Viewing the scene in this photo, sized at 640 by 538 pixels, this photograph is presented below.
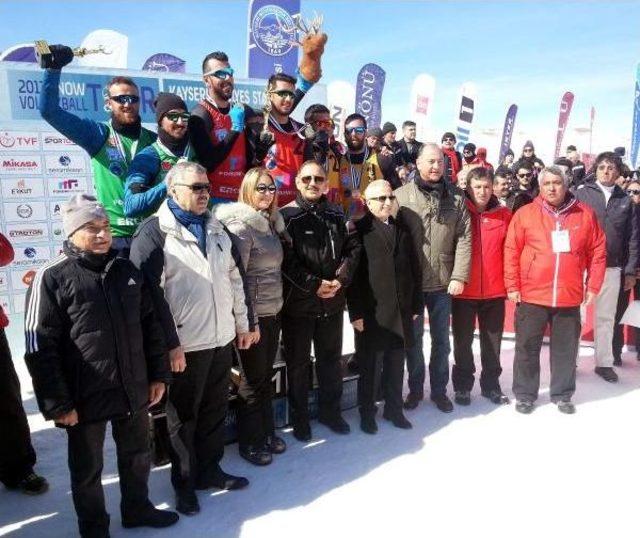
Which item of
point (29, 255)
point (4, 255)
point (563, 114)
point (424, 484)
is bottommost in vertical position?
point (424, 484)

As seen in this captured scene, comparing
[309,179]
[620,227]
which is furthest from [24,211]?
[620,227]

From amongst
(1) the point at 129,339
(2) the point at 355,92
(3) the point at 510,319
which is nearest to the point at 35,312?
(1) the point at 129,339

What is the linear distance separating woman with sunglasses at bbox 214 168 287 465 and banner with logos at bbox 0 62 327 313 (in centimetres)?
336

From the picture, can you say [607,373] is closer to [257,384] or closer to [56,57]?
[257,384]

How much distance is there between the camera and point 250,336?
310cm

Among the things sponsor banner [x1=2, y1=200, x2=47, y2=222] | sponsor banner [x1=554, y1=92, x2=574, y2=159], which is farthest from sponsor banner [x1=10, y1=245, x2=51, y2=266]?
sponsor banner [x1=554, y1=92, x2=574, y2=159]

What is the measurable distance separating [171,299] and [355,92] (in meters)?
11.4

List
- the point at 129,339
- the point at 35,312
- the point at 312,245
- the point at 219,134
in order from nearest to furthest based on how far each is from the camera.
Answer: the point at 35,312
the point at 129,339
the point at 312,245
the point at 219,134

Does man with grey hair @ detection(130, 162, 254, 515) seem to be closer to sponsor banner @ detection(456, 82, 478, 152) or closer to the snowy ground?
the snowy ground

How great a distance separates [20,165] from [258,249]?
12.5ft

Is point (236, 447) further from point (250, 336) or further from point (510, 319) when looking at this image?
point (510, 319)

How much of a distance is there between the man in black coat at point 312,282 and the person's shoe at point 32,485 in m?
1.65

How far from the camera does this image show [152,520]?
2.71 metres

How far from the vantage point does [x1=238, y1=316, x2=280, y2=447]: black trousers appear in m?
3.32
